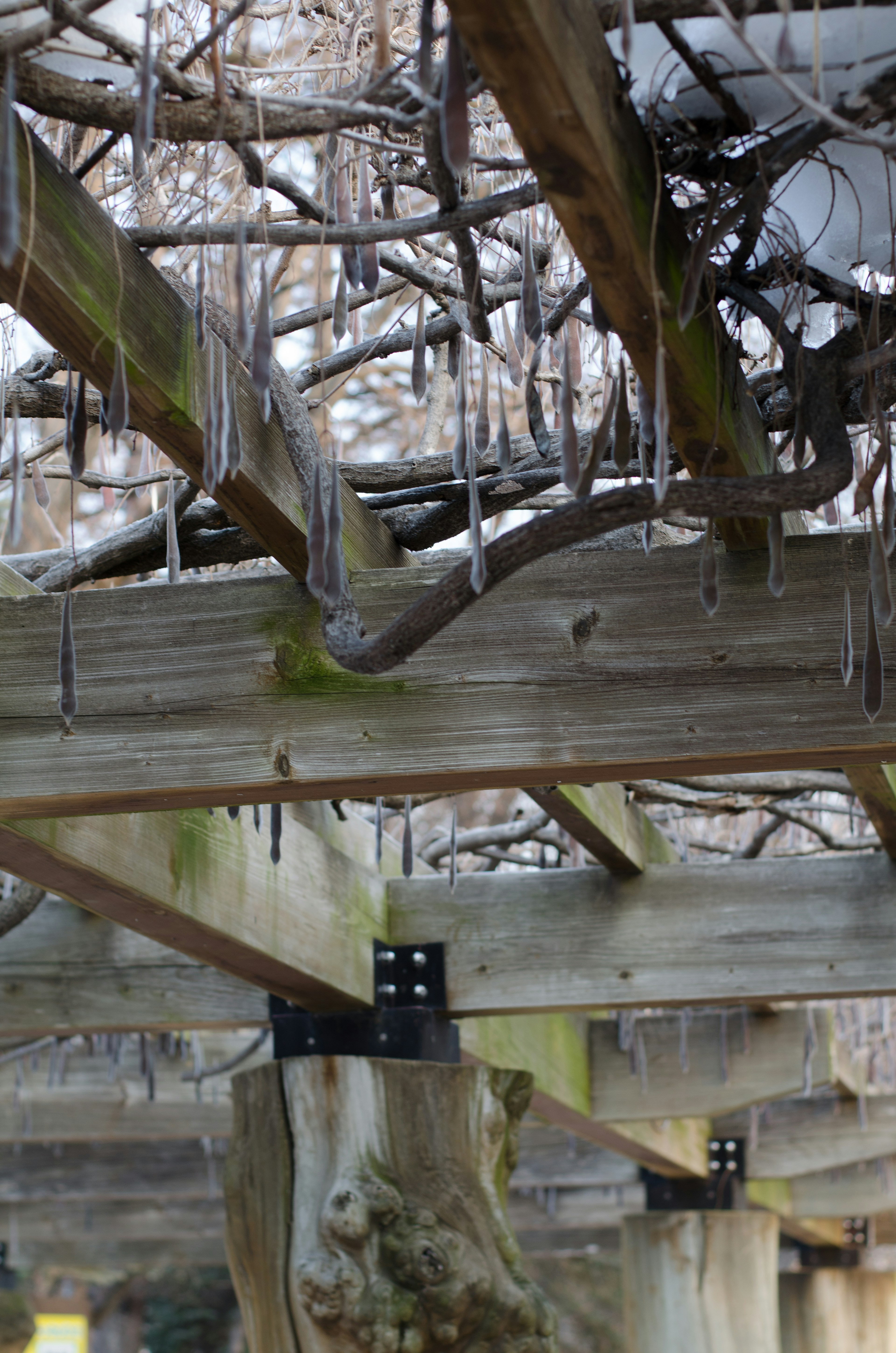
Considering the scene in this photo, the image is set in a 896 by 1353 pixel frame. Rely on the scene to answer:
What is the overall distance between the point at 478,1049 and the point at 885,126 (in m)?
2.89

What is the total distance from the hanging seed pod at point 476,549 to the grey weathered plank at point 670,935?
211cm

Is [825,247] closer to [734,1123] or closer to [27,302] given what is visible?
[27,302]

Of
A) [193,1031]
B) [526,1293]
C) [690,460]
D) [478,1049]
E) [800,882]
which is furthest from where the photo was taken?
[193,1031]

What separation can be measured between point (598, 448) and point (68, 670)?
706 millimetres

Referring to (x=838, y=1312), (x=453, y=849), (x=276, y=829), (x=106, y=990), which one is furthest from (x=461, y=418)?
(x=838, y=1312)

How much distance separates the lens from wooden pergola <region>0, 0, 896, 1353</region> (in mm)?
1333

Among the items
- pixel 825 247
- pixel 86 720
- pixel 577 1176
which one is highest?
pixel 825 247

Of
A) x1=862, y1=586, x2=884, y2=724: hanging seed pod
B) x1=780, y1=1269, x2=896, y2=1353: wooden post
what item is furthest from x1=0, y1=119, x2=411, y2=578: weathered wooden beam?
x1=780, y1=1269, x2=896, y2=1353: wooden post

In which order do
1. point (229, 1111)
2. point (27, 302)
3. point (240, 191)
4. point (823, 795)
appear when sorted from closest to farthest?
Answer: 1. point (27, 302)
2. point (240, 191)
3. point (823, 795)
4. point (229, 1111)

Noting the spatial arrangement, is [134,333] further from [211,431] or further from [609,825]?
[609,825]

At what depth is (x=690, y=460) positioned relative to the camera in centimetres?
156

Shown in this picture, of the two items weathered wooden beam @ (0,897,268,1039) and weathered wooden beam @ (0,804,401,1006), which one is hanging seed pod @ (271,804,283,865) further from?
weathered wooden beam @ (0,897,268,1039)

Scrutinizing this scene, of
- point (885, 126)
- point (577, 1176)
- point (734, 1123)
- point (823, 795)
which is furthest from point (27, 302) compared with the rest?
point (577, 1176)

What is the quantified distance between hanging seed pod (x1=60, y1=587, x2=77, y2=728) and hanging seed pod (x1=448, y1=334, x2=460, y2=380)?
59 centimetres
